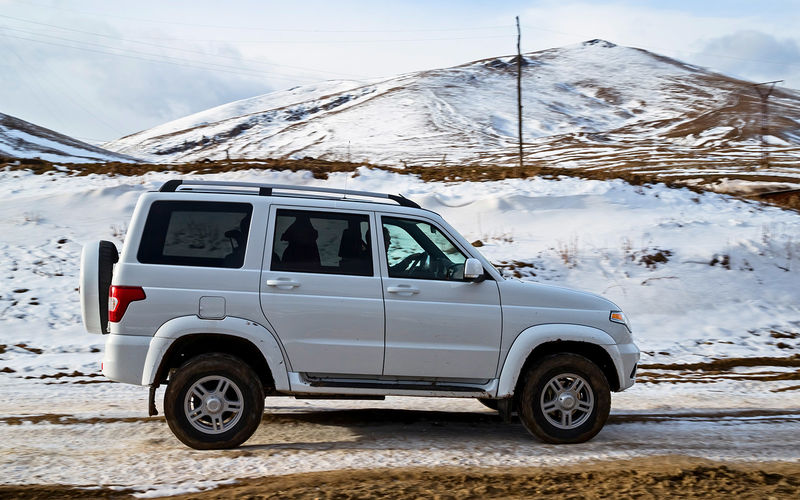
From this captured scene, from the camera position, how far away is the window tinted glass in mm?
5977

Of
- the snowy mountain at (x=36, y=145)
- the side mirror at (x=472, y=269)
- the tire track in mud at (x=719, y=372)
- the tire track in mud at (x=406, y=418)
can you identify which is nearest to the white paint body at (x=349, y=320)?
the side mirror at (x=472, y=269)

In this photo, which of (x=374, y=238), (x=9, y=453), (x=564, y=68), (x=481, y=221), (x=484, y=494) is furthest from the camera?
(x=564, y=68)

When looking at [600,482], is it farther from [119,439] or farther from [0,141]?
[0,141]

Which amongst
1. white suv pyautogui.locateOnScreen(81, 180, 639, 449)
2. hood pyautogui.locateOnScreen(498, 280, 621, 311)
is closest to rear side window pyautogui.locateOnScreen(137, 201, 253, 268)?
white suv pyautogui.locateOnScreen(81, 180, 639, 449)

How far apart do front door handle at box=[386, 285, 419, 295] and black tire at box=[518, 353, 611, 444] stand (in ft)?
4.06

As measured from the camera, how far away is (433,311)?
6.05 metres

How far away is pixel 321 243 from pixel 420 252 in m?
0.86

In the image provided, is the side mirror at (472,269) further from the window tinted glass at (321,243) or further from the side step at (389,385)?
the side step at (389,385)

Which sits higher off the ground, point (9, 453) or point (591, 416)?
point (591, 416)

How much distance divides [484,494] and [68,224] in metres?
13.3

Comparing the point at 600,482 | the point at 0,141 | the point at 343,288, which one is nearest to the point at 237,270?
the point at 343,288

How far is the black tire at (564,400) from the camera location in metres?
6.24

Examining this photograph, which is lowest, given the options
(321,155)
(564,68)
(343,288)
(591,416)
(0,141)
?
(591,416)

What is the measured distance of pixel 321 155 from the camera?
8631 centimetres
